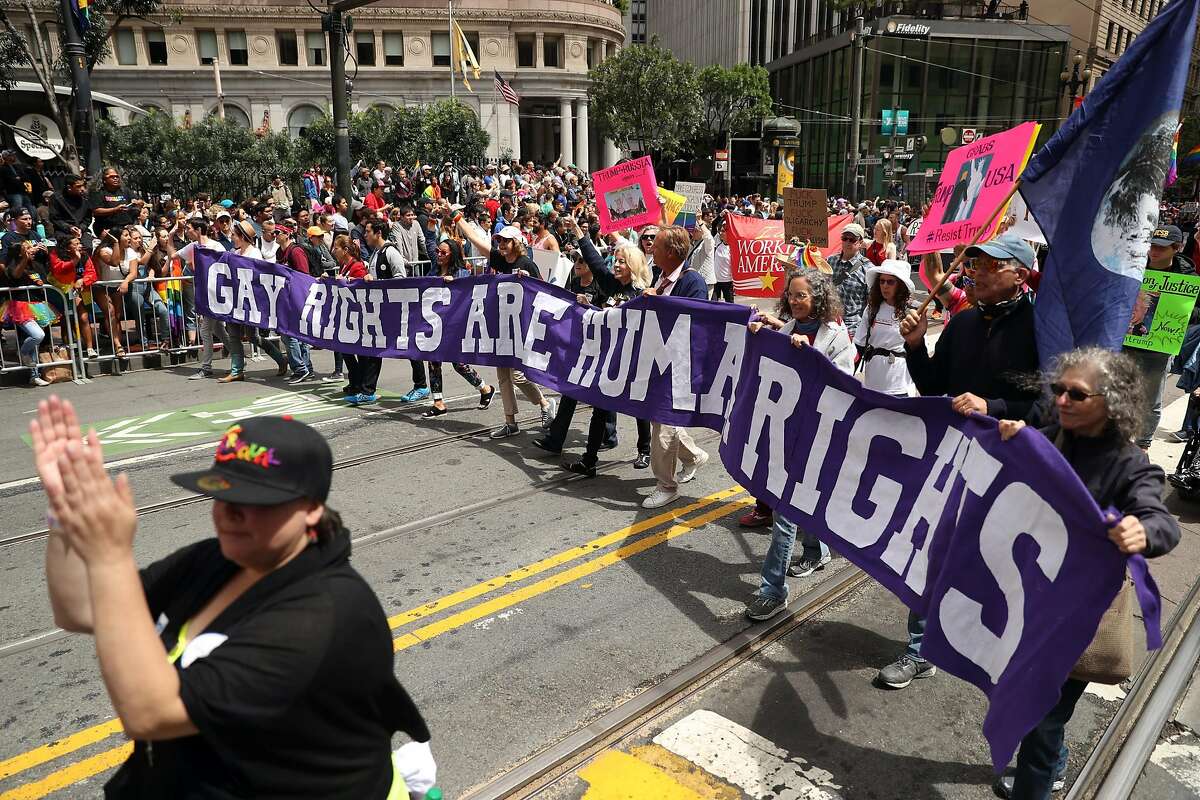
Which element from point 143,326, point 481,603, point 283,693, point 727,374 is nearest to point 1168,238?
point 727,374

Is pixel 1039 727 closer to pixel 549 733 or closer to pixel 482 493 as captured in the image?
pixel 549 733

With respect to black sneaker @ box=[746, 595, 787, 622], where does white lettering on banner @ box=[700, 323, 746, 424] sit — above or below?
above

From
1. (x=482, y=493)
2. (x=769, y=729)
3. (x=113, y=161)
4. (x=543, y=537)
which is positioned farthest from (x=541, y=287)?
(x=113, y=161)

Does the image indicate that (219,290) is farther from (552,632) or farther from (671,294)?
(552,632)

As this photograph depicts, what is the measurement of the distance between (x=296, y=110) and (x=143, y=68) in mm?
10886

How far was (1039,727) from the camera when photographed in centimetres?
304

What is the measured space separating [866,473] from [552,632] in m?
1.84

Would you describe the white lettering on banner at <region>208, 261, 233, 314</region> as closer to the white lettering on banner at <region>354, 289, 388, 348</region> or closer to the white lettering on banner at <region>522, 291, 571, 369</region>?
the white lettering on banner at <region>354, 289, 388, 348</region>

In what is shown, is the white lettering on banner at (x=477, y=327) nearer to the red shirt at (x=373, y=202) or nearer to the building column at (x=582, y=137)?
the red shirt at (x=373, y=202)

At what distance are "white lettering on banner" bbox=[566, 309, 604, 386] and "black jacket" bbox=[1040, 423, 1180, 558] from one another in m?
4.22

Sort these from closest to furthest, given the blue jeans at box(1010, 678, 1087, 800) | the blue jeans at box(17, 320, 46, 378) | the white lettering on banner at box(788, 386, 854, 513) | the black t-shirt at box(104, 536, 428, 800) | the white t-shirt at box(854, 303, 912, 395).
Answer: the black t-shirt at box(104, 536, 428, 800) < the blue jeans at box(1010, 678, 1087, 800) < the white lettering on banner at box(788, 386, 854, 513) < the white t-shirt at box(854, 303, 912, 395) < the blue jeans at box(17, 320, 46, 378)

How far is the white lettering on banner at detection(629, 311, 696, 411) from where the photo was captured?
6.11 m

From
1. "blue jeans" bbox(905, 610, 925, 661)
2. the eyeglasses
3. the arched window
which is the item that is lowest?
"blue jeans" bbox(905, 610, 925, 661)

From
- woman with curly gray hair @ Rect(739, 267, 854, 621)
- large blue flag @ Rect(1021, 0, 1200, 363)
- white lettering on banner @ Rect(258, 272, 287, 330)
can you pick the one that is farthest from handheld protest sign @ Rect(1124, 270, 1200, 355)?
white lettering on banner @ Rect(258, 272, 287, 330)
